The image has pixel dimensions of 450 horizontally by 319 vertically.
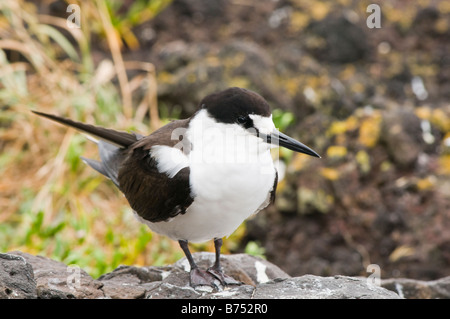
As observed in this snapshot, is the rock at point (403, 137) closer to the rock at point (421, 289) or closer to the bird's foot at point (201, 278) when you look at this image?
the rock at point (421, 289)

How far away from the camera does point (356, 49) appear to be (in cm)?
628

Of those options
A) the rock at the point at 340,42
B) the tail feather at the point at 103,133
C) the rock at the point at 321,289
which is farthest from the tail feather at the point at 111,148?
the rock at the point at 340,42

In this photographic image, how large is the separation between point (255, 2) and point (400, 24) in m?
1.48

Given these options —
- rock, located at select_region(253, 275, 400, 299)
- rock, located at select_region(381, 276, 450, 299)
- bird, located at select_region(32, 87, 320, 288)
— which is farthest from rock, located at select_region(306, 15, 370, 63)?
rock, located at select_region(253, 275, 400, 299)

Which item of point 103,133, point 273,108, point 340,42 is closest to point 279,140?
point 103,133

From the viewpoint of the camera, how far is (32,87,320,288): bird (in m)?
3.22

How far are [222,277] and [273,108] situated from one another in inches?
102

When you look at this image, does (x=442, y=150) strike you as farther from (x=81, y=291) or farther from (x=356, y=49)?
(x=81, y=291)

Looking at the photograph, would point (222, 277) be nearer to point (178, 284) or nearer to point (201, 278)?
point (201, 278)

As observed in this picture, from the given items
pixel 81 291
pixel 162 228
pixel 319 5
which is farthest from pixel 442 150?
pixel 81 291

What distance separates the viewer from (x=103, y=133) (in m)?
3.81

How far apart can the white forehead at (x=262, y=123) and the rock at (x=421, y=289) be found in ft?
4.18

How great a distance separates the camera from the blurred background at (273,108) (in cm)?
482

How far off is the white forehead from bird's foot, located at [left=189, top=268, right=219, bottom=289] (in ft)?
2.77
